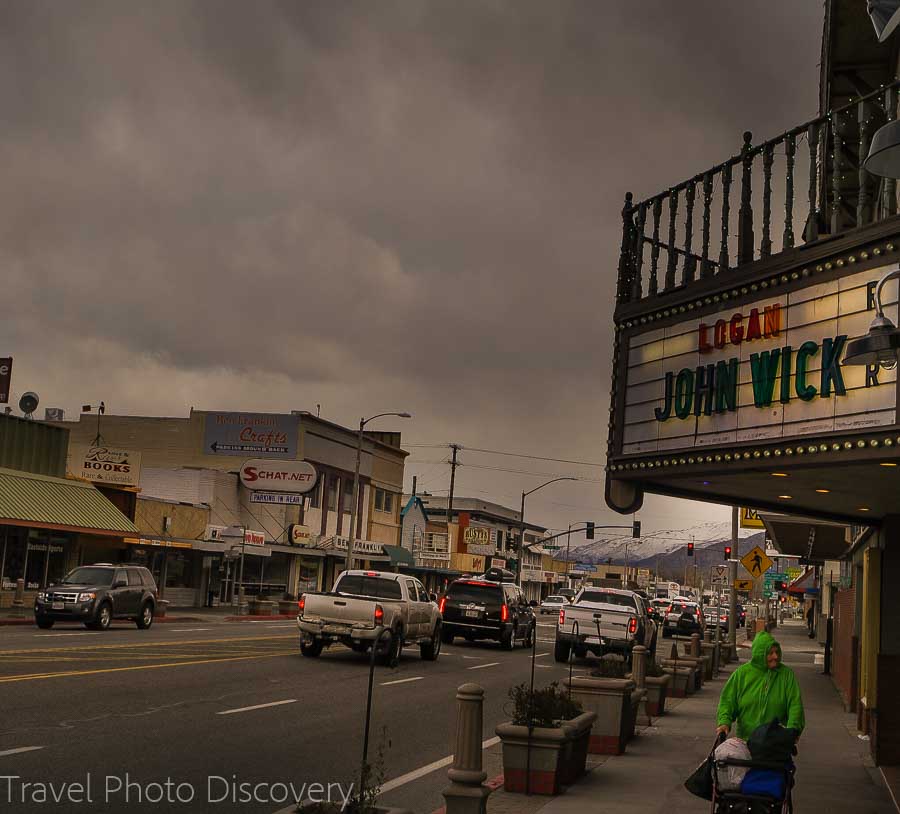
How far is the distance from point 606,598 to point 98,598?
45.1 feet

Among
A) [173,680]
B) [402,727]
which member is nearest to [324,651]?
[173,680]

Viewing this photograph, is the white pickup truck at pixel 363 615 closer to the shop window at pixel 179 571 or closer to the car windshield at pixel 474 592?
the car windshield at pixel 474 592

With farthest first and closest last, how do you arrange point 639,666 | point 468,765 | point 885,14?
point 639,666
point 468,765
point 885,14

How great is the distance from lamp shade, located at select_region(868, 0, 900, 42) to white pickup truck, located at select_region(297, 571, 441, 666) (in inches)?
680

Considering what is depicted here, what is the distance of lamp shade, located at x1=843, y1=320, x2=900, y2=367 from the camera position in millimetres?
7402

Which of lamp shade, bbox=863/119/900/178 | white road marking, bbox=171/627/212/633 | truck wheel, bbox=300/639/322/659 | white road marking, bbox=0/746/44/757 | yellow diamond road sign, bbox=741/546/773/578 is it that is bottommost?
white road marking, bbox=171/627/212/633

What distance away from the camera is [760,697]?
8.55 meters

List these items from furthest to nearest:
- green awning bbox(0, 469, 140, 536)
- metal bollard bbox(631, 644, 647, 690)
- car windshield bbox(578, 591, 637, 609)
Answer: green awning bbox(0, 469, 140, 536) → car windshield bbox(578, 591, 637, 609) → metal bollard bbox(631, 644, 647, 690)

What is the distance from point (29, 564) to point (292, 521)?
20.1 metres

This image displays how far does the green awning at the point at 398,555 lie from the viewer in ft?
226

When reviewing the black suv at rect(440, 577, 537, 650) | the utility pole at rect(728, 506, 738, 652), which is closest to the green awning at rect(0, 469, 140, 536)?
the black suv at rect(440, 577, 537, 650)

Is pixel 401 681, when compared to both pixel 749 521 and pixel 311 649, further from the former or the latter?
pixel 749 521

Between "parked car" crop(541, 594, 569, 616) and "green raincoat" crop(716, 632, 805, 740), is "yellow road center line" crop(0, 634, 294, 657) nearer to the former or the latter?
"green raincoat" crop(716, 632, 805, 740)

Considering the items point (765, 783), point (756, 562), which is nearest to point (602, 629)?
point (756, 562)
